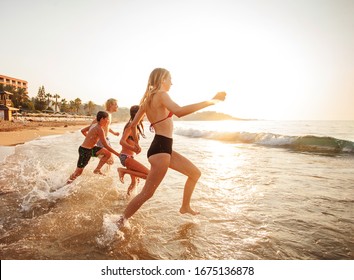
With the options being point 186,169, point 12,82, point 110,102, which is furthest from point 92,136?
point 12,82

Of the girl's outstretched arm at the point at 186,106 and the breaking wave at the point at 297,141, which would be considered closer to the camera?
the girl's outstretched arm at the point at 186,106

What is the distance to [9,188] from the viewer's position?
532cm

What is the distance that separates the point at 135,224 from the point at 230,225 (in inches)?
56.4

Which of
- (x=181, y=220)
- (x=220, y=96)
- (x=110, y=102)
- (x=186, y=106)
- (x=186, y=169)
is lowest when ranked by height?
(x=181, y=220)

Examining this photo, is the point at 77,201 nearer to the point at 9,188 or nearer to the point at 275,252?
the point at 9,188

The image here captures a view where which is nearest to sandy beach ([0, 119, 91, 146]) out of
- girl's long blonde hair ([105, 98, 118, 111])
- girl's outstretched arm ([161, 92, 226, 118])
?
girl's long blonde hair ([105, 98, 118, 111])

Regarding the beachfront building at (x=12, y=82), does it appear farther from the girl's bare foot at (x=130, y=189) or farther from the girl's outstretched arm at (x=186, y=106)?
the girl's outstretched arm at (x=186, y=106)

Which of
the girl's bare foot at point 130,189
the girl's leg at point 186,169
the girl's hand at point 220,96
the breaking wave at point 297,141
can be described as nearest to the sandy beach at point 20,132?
the girl's bare foot at point 130,189

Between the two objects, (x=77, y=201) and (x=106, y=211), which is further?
(x=77, y=201)

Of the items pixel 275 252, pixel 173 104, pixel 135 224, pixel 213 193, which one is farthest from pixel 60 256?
pixel 213 193

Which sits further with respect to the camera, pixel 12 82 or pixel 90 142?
pixel 12 82

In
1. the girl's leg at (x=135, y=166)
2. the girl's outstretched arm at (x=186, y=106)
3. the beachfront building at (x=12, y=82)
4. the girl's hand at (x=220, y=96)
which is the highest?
the beachfront building at (x=12, y=82)

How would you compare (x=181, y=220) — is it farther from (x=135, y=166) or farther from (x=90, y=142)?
(x=90, y=142)
